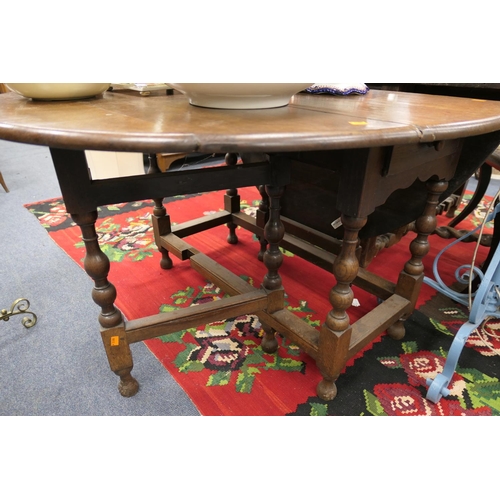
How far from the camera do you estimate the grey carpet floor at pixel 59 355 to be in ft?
3.14

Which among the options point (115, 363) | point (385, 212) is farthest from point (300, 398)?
point (385, 212)

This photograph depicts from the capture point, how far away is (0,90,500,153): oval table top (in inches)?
19.1

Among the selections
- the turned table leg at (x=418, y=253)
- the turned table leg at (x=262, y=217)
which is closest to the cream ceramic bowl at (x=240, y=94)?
the turned table leg at (x=418, y=253)

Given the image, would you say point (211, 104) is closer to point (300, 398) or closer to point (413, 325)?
point (300, 398)

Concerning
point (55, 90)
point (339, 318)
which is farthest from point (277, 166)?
point (55, 90)

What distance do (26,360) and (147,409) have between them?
0.46m

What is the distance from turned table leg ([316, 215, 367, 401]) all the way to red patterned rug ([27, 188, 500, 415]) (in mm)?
95

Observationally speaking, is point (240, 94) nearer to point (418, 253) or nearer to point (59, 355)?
point (418, 253)

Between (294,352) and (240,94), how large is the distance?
31.5 inches

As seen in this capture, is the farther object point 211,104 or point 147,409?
point 147,409

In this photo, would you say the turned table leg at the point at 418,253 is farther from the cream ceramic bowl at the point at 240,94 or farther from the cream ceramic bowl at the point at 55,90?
the cream ceramic bowl at the point at 55,90

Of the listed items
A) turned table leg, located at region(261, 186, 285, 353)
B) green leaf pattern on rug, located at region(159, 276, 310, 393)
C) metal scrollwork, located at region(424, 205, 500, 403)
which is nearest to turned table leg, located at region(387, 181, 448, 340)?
metal scrollwork, located at region(424, 205, 500, 403)

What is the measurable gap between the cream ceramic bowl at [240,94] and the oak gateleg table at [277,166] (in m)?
0.03

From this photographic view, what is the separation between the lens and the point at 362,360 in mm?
1112
